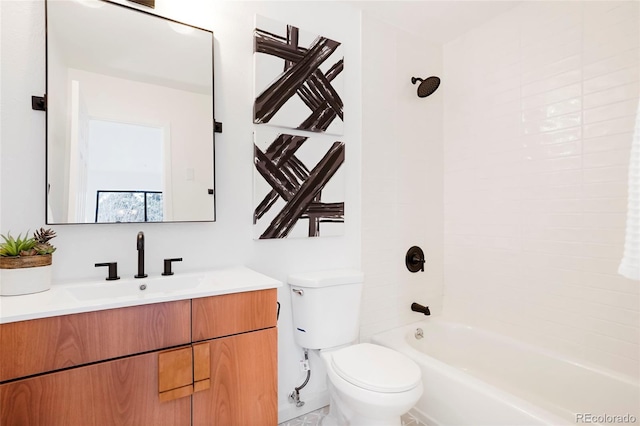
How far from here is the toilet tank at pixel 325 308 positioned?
170 cm

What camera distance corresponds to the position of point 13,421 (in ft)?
2.96

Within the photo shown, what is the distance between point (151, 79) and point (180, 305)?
1047mm

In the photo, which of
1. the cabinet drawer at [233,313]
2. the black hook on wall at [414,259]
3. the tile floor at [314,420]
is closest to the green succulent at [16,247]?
the cabinet drawer at [233,313]

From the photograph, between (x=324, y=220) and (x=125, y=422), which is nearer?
(x=125, y=422)

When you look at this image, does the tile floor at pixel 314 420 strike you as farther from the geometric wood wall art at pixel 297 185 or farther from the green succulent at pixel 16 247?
the green succulent at pixel 16 247

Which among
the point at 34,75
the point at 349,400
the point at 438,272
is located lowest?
the point at 349,400

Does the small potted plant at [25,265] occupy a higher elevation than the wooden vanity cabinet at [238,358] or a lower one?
higher

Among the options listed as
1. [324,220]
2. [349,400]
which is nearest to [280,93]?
[324,220]

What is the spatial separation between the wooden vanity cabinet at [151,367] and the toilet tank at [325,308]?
15.7 inches

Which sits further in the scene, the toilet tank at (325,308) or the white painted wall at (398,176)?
the white painted wall at (398,176)

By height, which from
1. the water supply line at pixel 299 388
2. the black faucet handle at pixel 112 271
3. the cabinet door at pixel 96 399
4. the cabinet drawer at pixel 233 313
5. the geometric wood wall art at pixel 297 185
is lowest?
the water supply line at pixel 299 388

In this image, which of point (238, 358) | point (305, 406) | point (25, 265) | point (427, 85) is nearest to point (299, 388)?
point (305, 406)

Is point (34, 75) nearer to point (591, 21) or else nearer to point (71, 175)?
point (71, 175)

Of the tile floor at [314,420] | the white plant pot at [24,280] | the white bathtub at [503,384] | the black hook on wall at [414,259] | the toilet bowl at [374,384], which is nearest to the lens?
the white plant pot at [24,280]
